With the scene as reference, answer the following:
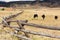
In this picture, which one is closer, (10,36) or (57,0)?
(10,36)

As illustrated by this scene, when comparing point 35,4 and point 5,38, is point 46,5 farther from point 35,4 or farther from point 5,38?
point 5,38

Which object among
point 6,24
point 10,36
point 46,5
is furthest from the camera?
point 46,5

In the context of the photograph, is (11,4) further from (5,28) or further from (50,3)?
(5,28)

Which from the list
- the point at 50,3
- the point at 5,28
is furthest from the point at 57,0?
the point at 5,28

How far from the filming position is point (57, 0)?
67.2 m

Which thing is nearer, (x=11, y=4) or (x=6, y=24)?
(x=6, y=24)

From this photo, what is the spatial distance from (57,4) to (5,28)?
164 ft

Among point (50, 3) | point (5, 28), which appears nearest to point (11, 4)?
point (50, 3)

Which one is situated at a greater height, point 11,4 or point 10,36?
point 10,36

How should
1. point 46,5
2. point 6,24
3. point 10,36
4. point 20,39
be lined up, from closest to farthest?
point 20,39
point 10,36
point 6,24
point 46,5

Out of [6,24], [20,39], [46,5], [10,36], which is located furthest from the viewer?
[46,5]

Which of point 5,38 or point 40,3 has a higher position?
point 5,38

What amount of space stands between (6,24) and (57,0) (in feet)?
176

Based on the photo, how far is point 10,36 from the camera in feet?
42.6
